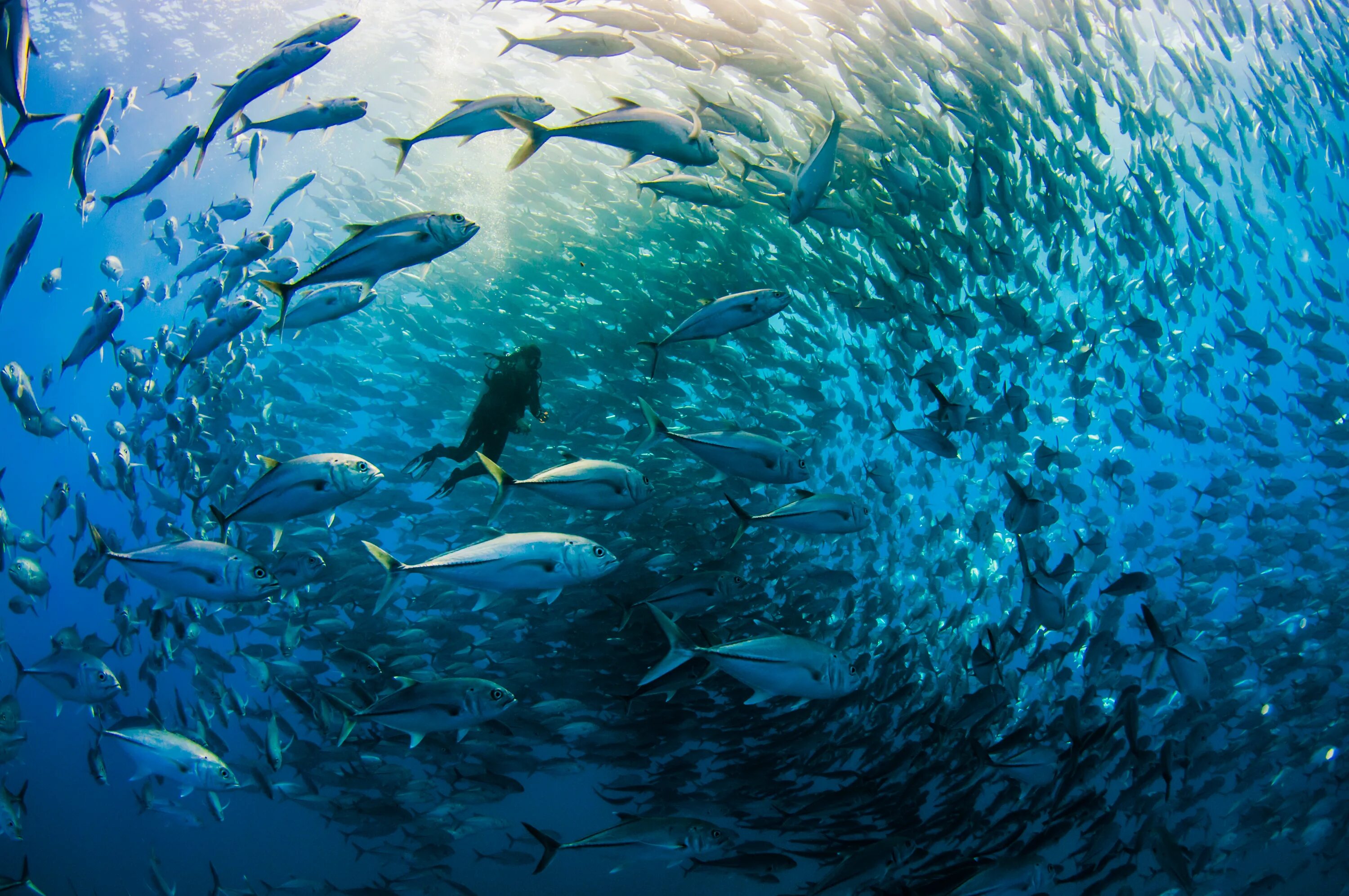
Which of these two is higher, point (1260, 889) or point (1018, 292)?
point (1018, 292)

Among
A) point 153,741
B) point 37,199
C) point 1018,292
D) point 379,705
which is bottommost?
point 37,199

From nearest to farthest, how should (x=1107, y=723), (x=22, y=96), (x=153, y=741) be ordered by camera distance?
(x=22, y=96) < (x=153, y=741) < (x=1107, y=723)

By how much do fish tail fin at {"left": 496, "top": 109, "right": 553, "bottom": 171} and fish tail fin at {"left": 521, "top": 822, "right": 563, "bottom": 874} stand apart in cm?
392

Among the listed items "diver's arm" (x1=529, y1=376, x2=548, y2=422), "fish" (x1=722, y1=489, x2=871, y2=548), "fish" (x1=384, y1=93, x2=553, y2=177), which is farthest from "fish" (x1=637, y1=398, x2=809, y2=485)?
"diver's arm" (x1=529, y1=376, x2=548, y2=422)

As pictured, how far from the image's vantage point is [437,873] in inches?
456

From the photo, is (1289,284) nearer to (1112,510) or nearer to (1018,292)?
(1018,292)

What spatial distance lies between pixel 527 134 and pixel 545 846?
14.6 feet

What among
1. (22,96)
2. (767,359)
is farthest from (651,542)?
(22,96)

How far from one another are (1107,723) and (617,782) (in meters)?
8.85

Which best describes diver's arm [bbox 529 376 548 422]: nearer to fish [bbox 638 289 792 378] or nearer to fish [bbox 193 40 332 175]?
fish [bbox 638 289 792 378]

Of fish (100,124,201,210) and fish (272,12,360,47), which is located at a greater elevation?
fish (272,12,360,47)

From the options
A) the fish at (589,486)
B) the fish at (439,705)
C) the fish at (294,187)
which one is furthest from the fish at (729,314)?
the fish at (294,187)

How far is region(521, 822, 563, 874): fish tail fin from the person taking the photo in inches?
144

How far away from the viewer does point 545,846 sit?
12.5 feet
